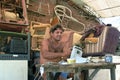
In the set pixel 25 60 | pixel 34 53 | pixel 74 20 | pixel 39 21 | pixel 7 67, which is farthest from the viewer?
pixel 74 20

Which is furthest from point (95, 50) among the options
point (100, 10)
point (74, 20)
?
point (100, 10)

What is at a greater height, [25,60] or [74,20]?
[74,20]

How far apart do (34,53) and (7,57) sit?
0.88m

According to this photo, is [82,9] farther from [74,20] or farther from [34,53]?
[34,53]

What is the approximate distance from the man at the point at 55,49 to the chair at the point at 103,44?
569mm

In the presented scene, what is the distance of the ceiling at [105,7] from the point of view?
621cm

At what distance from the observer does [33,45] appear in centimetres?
465

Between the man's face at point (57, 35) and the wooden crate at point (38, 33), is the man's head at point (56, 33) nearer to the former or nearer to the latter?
the man's face at point (57, 35)

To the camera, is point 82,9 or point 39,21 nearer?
point 39,21

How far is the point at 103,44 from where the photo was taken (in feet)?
13.7

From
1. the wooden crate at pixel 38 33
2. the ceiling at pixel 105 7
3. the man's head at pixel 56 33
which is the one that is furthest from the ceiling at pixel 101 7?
the man's head at pixel 56 33

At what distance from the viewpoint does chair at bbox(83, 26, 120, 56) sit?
13.8 feet

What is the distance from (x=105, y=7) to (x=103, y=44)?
2484 mm

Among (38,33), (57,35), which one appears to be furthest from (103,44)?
(38,33)
